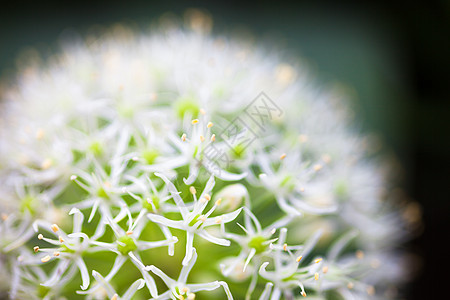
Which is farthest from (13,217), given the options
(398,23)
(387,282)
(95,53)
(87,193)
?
(398,23)

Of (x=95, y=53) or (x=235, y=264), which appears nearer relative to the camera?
(x=235, y=264)

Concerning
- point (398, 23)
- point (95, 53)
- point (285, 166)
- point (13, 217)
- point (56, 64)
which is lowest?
point (13, 217)

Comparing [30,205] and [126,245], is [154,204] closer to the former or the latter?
[126,245]

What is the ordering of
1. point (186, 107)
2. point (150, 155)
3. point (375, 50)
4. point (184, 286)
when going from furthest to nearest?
point (375, 50), point (186, 107), point (150, 155), point (184, 286)

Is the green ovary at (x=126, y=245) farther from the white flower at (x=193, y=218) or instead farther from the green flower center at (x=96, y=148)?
the green flower center at (x=96, y=148)

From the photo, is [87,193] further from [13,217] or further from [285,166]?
[285,166]

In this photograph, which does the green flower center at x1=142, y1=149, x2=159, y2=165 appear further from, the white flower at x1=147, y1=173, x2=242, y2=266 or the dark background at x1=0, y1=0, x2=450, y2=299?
the dark background at x1=0, y1=0, x2=450, y2=299

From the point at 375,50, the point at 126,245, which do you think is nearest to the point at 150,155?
the point at 126,245
